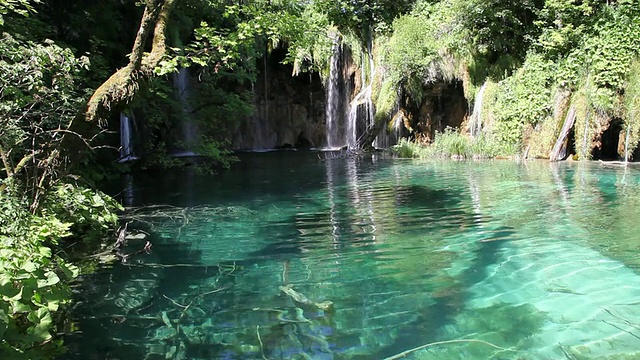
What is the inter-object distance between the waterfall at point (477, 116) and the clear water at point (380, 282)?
9.39 m

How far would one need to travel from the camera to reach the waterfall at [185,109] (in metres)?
13.1

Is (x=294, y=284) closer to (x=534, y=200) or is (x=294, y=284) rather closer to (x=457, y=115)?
(x=534, y=200)

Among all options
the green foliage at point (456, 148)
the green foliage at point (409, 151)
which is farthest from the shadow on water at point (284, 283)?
the green foliage at point (409, 151)

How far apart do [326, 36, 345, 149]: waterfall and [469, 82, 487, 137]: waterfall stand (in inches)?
337

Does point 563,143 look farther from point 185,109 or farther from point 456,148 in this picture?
point 185,109

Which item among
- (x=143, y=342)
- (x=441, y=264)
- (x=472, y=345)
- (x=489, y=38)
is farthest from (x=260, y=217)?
(x=489, y=38)

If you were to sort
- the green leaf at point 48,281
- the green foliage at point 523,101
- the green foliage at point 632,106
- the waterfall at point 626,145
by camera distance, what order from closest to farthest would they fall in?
the green leaf at point 48,281 < the green foliage at point 632,106 < the waterfall at point 626,145 < the green foliage at point 523,101

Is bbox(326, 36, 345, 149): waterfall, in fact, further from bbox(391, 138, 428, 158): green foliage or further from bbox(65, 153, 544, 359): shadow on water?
bbox(65, 153, 544, 359): shadow on water

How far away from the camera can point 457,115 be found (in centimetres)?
2078

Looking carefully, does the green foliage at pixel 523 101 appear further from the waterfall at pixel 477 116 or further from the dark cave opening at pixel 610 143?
the dark cave opening at pixel 610 143

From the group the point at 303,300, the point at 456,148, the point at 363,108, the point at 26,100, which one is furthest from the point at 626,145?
the point at 26,100

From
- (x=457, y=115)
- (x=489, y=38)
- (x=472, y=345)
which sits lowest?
(x=472, y=345)

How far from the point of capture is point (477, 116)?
1806 centimetres

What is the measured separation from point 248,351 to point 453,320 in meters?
1.56
